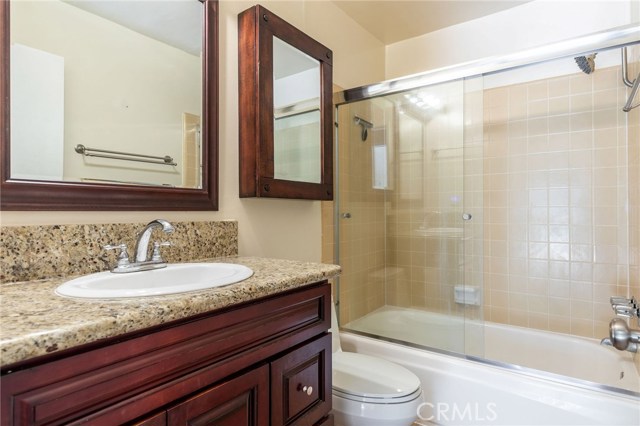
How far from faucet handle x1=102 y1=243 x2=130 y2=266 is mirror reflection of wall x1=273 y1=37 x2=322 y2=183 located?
681mm

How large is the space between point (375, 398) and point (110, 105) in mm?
1354

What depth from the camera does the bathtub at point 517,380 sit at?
1.38m

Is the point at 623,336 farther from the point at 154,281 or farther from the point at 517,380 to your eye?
→ the point at 154,281

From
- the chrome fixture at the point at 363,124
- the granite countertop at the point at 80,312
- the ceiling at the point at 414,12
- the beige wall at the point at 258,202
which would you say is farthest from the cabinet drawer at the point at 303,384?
the ceiling at the point at 414,12

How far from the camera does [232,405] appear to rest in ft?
2.51

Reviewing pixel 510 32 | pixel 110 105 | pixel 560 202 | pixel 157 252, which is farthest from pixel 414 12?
pixel 157 252

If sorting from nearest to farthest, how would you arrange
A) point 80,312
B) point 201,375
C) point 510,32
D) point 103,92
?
point 80,312 < point 201,375 < point 103,92 < point 510,32

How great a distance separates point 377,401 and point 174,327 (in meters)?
0.93

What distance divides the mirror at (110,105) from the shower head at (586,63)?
5.83 ft

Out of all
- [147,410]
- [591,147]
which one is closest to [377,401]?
[147,410]

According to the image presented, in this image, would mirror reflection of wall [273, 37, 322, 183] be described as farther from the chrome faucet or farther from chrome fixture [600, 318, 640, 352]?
chrome fixture [600, 318, 640, 352]

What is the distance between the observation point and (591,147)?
207cm

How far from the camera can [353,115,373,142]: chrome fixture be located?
2.24m

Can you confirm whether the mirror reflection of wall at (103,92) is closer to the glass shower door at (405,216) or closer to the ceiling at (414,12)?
the glass shower door at (405,216)
